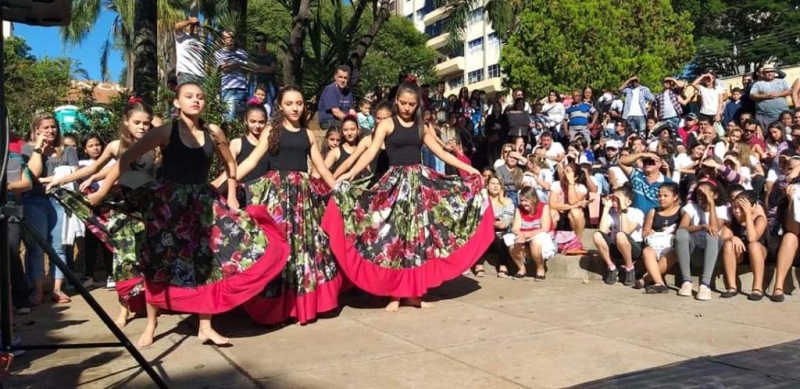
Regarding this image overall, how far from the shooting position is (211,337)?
16.0ft

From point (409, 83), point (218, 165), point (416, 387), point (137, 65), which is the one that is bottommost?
point (416, 387)

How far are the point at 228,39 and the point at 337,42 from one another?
2161 mm

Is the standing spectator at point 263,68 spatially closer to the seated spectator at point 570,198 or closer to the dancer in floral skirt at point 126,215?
the seated spectator at point 570,198

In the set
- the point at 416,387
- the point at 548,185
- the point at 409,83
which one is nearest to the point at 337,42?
the point at 548,185

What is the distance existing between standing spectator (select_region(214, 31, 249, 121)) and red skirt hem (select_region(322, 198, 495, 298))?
4190 millimetres

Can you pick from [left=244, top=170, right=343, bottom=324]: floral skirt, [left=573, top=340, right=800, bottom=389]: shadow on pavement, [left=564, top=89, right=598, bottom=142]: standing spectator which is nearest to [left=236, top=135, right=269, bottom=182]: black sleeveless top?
[left=244, top=170, right=343, bottom=324]: floral skirt

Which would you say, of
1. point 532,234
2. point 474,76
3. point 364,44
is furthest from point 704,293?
point 474,76

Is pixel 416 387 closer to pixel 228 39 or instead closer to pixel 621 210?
pixel 621 210

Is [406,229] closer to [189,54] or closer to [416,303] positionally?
[416,303]

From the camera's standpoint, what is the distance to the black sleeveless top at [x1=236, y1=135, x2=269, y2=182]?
6.07m

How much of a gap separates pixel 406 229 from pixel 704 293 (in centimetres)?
280

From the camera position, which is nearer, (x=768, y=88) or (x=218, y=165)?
(x=218, y=165)

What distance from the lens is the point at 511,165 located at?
9.78 m

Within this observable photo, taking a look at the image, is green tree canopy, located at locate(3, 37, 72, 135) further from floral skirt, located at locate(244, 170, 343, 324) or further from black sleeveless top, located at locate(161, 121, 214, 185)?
black sleeveless top, located at locate(161, 121, 214, 185)
